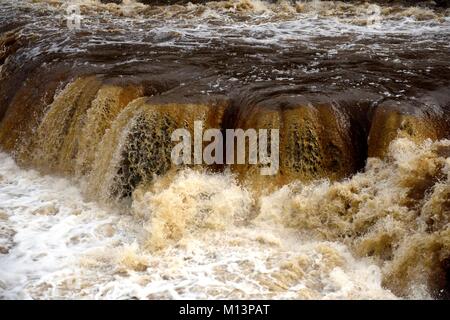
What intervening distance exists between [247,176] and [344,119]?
136cm

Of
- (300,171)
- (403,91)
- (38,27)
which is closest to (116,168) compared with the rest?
(300,171)

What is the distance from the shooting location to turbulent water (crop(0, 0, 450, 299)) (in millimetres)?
5449

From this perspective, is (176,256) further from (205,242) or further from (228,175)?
(228,175)

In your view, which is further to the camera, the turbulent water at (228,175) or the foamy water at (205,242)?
the turbulent water at (228,175)

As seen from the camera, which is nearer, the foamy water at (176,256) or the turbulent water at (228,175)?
the foamy water at (176,256)

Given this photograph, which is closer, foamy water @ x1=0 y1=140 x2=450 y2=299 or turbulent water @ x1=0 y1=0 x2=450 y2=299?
foamy water @ x1=0 y1=140 x2=450 y2=299

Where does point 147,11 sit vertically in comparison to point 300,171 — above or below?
above

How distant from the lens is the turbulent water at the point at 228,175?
545 cm

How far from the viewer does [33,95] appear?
9.24m

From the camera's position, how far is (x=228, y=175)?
6.95 m

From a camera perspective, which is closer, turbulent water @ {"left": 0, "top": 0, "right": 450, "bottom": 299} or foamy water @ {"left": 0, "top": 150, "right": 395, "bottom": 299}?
foamy water @ {"left": 0, "top": 150, "right": 395, "bottom": 299}

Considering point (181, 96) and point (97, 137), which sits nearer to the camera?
point (181, 96)

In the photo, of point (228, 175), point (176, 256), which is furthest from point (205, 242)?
point (228, 175)

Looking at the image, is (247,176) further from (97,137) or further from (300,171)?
(97,137)
